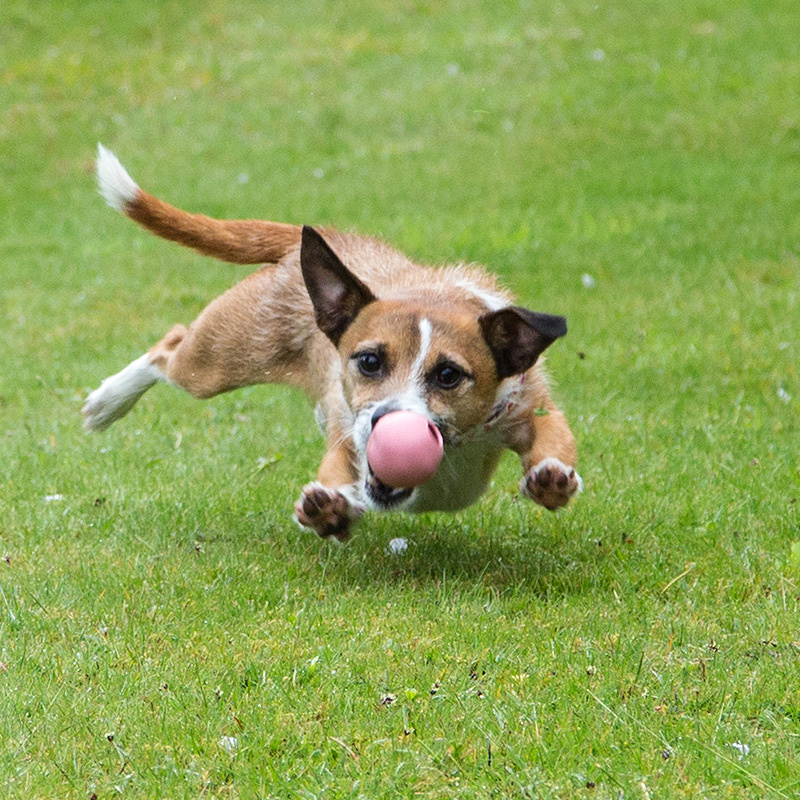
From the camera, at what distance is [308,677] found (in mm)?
4055

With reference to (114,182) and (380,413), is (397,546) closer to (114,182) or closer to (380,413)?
(380,413)

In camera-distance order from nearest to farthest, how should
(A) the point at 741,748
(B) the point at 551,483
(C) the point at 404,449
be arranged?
(A) the point at 741,748
(C) the point at 404,449
(B) the point at 551,483

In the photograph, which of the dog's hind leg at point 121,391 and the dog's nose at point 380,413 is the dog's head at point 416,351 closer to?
the dog's nose at point 380,413

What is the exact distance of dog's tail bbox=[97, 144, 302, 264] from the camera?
6.27 m

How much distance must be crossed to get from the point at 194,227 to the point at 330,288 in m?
1.40

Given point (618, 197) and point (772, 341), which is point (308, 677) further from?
point (618, 197)

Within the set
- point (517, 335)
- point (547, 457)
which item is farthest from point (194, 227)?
point (547, 457)

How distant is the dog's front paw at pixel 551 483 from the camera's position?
4.80 metres

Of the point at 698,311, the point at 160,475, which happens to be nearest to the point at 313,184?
the point at 698,311

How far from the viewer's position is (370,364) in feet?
15.9

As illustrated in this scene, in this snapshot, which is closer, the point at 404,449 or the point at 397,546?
the point at 404,449

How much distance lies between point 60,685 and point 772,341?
574 cm

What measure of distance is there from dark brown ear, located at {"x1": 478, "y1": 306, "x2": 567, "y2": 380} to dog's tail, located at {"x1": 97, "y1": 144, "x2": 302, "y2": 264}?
1.74 meters

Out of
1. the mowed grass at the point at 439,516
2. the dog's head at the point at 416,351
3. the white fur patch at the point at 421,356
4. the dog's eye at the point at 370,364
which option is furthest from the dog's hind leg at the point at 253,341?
the white fur patch at the point at 421,356
